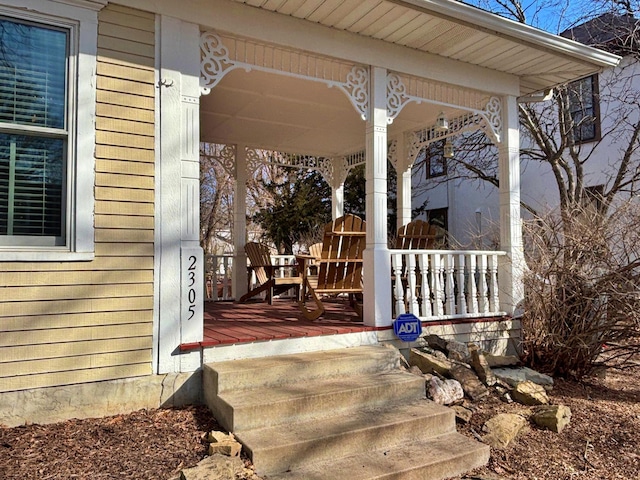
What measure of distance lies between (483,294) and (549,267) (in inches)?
27.6

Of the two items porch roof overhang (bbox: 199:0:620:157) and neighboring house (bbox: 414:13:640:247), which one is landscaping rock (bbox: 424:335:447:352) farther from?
neighboring house (bbox: 414:13:640:247)

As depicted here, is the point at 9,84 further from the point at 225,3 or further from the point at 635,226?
the point at 635,226

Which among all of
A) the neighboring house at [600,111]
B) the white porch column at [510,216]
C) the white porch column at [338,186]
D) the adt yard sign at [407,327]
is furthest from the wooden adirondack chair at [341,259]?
the white porch column at [338,186]

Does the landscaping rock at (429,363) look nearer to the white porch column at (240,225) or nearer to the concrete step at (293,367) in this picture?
the concrete step at (293,367)

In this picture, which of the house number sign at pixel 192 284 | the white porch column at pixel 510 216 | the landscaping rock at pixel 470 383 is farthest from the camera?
the white porch column at pixel 510 216

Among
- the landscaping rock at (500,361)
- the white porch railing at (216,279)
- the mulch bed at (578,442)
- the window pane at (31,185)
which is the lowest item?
the mulch bed at (578,442)

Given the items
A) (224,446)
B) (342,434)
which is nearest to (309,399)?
(342,434)

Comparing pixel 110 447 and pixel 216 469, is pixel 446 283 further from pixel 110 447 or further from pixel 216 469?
pixel 110 447

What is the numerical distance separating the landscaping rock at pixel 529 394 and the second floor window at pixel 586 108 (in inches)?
260

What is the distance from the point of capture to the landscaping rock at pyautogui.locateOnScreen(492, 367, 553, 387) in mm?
4105

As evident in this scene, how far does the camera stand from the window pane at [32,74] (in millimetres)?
3068

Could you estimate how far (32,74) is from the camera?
3.14 m

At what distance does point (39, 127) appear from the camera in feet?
10.3

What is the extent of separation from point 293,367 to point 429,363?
127 centimetres
